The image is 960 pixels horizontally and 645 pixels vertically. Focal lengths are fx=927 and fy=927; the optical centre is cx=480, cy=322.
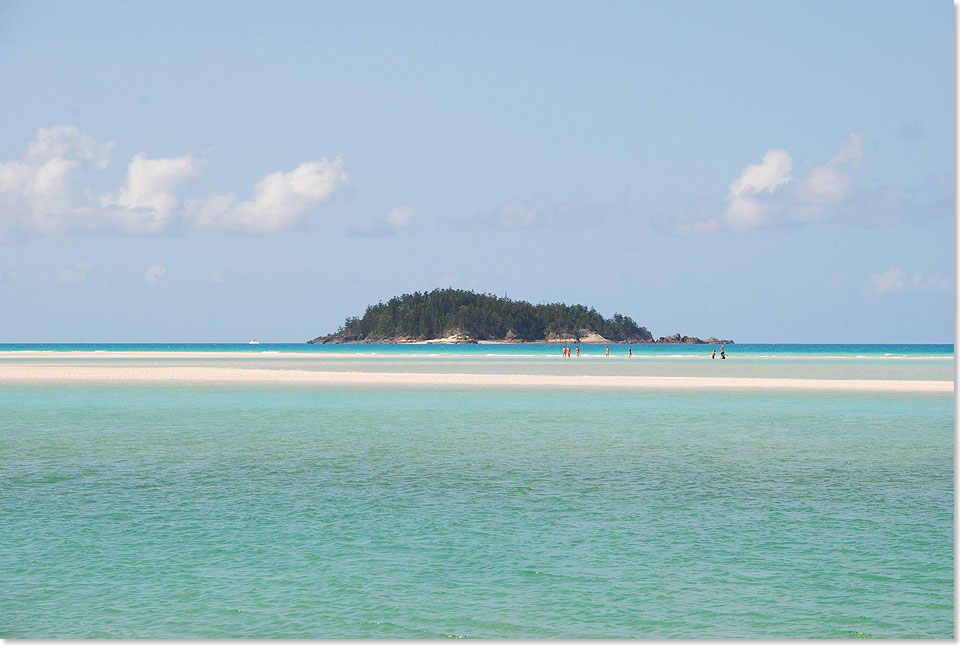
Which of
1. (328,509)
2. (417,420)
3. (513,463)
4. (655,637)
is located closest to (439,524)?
(328,509)

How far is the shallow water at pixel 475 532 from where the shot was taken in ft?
31.4

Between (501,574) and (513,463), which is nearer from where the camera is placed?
(501,574)

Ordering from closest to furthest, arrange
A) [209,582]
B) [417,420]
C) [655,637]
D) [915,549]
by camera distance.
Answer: [655,637] → [209,582] → [915,549] → [417,420]

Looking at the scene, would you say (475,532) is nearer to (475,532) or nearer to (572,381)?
(475,532)

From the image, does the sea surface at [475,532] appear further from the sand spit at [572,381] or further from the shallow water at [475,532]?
the sand spit at [572,381]

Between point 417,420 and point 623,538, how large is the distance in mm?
17341

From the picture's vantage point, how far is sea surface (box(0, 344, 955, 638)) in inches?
377

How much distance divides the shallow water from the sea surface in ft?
0.15

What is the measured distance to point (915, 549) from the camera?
12.2m

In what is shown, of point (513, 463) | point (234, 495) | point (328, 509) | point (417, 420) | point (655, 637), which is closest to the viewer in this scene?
point (655, 637)

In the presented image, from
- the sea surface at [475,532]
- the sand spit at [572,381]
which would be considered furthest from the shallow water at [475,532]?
the sand spit at [572,381]

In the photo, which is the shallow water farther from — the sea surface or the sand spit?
the sand spit

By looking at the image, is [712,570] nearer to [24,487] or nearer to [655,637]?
[655,637]

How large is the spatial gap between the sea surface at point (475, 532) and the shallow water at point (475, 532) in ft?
→ 0.15
